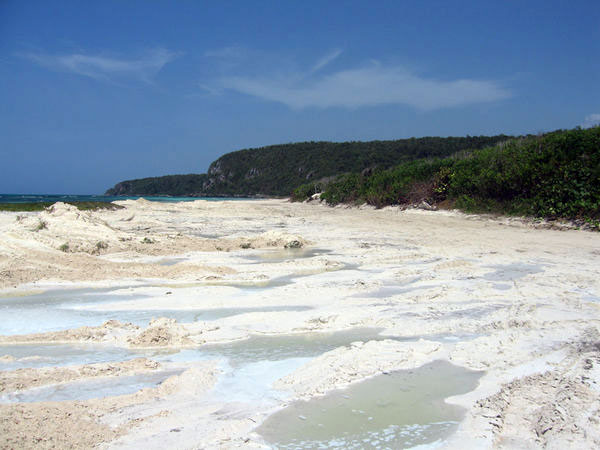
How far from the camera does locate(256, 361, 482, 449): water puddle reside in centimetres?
182

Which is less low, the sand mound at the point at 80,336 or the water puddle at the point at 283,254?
the water puddle at the point at 283,254

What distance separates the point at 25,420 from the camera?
6.14ft

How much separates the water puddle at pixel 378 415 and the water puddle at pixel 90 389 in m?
0.83

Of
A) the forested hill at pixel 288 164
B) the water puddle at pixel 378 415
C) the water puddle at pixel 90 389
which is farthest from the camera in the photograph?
the forested hill at pixel 288 164

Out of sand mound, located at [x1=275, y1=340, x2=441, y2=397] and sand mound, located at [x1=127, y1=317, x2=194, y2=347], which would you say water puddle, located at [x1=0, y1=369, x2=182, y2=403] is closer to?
sand mound, located at [x1=127, y1=317, x2=194, y2=347]

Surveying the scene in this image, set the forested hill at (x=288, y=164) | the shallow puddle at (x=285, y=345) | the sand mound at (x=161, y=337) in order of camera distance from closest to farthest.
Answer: the shallow puddle at (x=285, y=345) → the sand mound at (x=161, y=337) → the forested hill at (x=288, y=164)

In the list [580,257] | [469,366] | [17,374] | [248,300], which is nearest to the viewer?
[17,374]

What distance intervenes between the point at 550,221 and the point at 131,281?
9.63m

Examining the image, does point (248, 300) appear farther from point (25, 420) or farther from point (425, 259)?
point (425, 259)

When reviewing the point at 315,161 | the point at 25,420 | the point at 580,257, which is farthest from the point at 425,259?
the point at 315,161

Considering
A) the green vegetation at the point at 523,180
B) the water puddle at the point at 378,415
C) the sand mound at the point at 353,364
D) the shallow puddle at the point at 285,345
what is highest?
the green vegetation at the point at 523,180

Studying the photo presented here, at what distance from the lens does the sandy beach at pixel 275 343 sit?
6.21ft

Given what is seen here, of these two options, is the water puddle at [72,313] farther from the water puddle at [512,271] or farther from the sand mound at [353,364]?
the water puddle at [512,271]

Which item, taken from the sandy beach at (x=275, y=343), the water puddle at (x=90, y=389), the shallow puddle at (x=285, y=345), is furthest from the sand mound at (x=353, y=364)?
the water puddle at (x=90, y=389)
